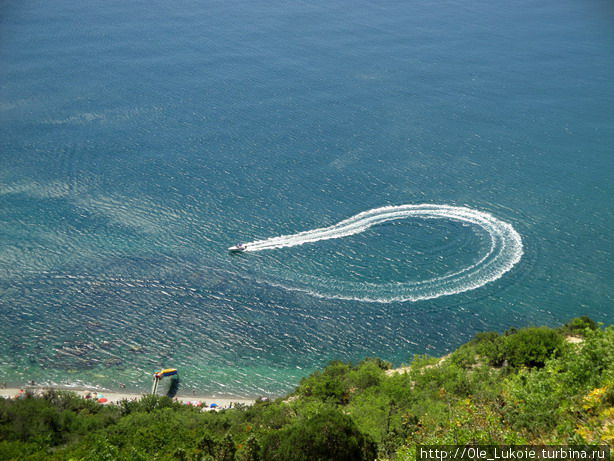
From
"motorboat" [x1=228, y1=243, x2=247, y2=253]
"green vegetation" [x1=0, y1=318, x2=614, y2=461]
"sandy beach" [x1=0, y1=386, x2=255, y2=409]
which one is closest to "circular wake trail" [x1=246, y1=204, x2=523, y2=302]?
"motorboat" [x1=228, y1=243, x2=247, y2=253]

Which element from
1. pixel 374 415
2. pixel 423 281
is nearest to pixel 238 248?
pixel 423 281

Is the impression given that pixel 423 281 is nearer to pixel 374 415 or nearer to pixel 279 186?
pixel 374 415

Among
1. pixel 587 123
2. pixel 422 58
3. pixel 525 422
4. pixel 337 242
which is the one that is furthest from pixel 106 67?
pixel 525 422

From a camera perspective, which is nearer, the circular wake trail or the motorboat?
the circular wake trail

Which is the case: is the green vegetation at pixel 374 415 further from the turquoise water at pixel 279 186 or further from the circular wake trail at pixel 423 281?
the circular wake trail at pixel 423 281

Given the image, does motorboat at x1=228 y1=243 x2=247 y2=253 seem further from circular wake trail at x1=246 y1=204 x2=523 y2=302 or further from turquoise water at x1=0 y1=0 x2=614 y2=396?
turquoise water at x1=0 y1=0 x2=614 y2=396

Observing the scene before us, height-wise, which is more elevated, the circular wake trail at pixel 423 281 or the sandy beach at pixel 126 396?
the circular wake trail at pixel 423 281

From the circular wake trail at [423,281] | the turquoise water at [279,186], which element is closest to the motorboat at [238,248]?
the circular wake trail at [423,281]
